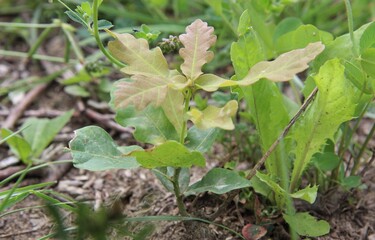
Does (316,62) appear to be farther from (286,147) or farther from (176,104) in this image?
(176,104)

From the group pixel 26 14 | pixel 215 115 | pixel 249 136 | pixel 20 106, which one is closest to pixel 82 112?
pixel 20 106

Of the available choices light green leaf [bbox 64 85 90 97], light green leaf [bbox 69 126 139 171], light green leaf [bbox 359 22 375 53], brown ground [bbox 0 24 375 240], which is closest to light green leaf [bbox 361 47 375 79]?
light green leaf [bbox 359 22 375 53]

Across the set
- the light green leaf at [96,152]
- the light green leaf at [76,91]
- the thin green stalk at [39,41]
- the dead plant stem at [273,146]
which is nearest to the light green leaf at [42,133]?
the light green leaf at [76,91]

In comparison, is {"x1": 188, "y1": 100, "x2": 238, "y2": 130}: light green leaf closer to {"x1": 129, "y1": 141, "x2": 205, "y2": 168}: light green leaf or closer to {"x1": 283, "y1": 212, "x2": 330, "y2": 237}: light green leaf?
{"x1": 129, "y1": 141, "x2": 205, "y2": 168}: light green leaf

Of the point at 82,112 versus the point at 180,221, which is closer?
the point at 180,221

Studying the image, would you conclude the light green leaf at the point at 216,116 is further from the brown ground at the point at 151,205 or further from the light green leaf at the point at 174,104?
the brown ground at the point at 151,205

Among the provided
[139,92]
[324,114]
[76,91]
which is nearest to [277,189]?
[324,114]

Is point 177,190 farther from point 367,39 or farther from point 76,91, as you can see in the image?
point 76,91
